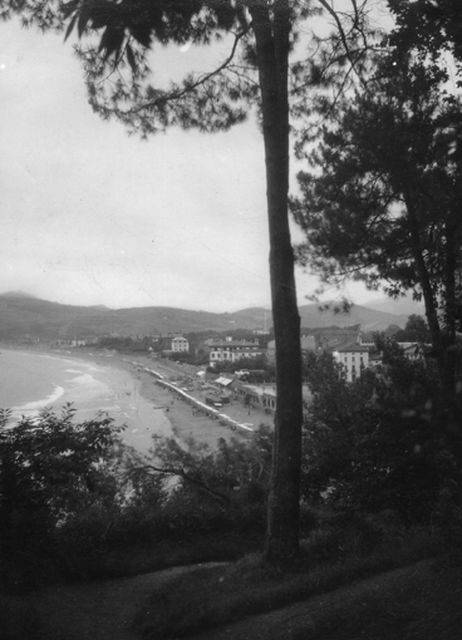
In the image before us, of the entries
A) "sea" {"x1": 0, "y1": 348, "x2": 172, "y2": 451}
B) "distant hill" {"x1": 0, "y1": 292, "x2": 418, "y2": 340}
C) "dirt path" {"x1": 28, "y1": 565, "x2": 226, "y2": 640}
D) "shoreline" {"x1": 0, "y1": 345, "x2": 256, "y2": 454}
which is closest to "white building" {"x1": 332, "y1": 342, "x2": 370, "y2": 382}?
"shoreline" {"x1": 0, "y1": 345, "x2": 256, "y2": 454}

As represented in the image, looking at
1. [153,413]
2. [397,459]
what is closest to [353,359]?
[397,459]

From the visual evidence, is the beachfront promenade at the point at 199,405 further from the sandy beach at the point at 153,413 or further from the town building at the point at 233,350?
the town building at the point at 233,350

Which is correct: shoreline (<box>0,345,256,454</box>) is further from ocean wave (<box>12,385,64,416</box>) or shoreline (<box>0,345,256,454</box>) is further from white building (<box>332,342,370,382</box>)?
white building (<box>332,342,370,382</box>)

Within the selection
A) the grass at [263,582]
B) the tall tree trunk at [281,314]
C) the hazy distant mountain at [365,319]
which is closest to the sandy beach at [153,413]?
the hazy distant mountain at [365,319]

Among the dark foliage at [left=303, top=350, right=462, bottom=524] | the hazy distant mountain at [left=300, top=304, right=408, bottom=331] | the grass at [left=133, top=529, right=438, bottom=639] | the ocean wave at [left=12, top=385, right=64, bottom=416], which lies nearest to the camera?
the grass at [left=133, top=529, right=438, bottom=639]

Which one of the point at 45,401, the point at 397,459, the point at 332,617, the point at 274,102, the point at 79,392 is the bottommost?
the point at 79,392

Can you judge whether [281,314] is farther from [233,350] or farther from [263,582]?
[233,350]

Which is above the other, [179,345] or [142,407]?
[179,345]
